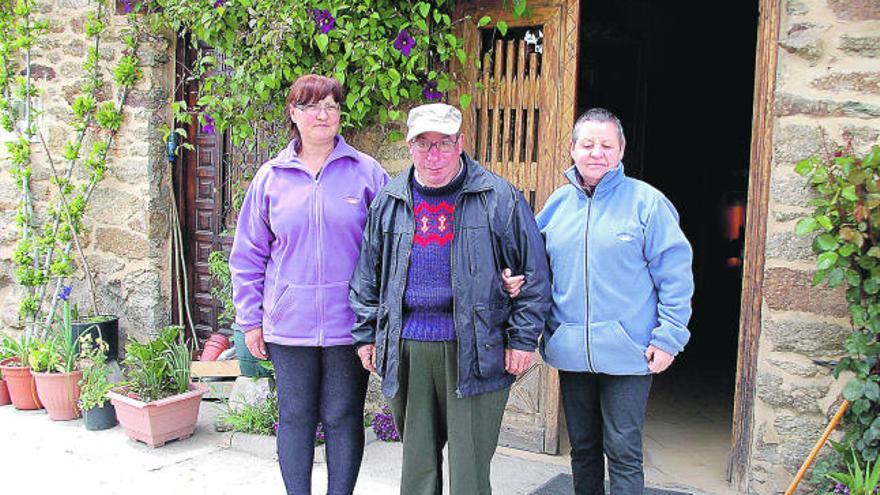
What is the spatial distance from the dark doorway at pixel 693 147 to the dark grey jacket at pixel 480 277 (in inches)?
Answer: 65.0

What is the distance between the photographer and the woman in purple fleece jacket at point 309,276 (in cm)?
286

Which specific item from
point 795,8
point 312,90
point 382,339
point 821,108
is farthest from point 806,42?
point 382,339

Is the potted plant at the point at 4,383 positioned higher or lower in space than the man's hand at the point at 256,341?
lower

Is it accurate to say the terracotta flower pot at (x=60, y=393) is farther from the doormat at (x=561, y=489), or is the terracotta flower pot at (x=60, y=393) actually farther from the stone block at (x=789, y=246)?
the stone block at (x=789, y=246)

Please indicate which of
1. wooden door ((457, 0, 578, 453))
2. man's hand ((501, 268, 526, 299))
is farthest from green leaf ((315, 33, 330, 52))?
man's hand ((501, 268, 526, 299))

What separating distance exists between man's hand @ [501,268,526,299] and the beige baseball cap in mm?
488

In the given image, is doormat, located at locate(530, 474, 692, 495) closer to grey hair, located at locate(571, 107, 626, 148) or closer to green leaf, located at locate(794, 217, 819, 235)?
green leaf, located at locate(794, 217, 819, 235)

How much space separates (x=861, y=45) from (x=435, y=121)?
185cm

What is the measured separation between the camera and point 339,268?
9.45 ft

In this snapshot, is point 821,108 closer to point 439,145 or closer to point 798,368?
point 798,368

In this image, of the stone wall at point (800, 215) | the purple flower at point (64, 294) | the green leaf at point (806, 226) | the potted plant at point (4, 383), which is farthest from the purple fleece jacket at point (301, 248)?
the potted plant at point (4, 383)

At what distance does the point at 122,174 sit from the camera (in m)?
5.21

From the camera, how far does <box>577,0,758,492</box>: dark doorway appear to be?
4641 millimetres

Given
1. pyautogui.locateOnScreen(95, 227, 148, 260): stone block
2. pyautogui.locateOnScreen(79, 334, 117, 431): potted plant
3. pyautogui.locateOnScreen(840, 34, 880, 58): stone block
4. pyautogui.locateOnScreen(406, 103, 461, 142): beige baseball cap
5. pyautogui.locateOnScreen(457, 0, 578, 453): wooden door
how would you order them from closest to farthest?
1. pyautogui.locateOnScreen(406, 103, 461, 142): beige baseball cap
2. pyautogui.locateOnScreen(840, 34, 880, 58): stone block
3. pyautogui.locateOnScreen(457, 0, 578, 453): wooden door
4. pyautogui.locateOnScreen(79, 334, 117, 431): potted plant
5. pyautogui.locateOnScreen(95, 227, 148, 260): stone block
